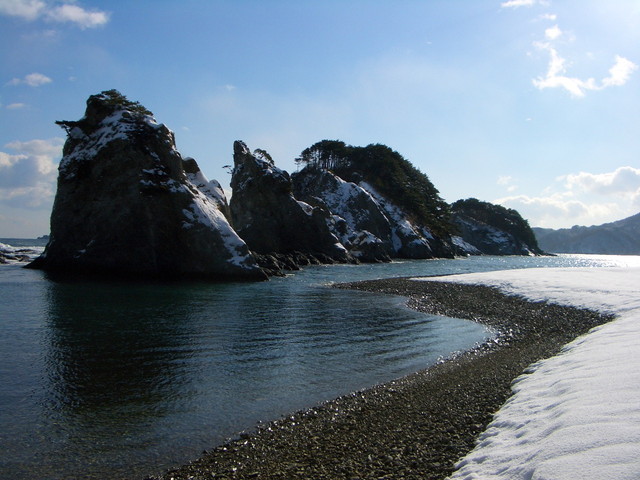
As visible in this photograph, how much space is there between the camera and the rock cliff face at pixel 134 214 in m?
38.9

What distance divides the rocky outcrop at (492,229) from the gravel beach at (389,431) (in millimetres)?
157090

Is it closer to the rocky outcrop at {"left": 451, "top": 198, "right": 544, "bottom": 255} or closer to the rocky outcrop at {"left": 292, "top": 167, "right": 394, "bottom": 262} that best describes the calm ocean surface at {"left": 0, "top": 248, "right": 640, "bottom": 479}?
the rocky outcrop at {"left": 292, "top": 167, "right": 394, "bottom": 262}

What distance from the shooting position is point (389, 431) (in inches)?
312

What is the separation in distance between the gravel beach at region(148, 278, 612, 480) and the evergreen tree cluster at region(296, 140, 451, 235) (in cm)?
10481

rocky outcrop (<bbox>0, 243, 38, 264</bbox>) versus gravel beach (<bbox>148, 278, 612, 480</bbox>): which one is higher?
rocky outcrop (<bbox>0, 243, 38, 264</bbox>)

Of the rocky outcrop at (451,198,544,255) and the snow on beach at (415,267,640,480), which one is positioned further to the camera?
the rocky outcrop at (451,198,544,255)

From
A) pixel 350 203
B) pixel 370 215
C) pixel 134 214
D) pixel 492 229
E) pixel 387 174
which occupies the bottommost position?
pixel 134 214

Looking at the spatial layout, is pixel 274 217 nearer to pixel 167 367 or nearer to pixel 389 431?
pixel 167 367

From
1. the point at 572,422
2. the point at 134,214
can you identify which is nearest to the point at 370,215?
the point at 134,214

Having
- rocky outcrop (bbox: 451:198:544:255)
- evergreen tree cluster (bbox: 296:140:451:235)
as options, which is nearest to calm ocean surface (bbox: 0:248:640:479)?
evergreen tree cluster (bbox: 296:140:451:235)

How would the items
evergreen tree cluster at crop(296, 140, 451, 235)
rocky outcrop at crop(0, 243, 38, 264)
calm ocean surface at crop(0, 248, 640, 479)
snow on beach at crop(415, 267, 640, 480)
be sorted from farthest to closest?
evergreen tree cluster at crop(296, 140, 451, 235), rocky outcrop at crop(0, 243, 38, 264), calm ocean surface at crop(0, 248, 640, 479), snow on beach at crop(415, 267, 640, 480)

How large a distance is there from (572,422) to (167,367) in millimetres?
9830

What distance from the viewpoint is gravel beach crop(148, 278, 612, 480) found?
21.3 ft

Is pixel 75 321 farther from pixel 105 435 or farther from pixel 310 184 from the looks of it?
pixel 310 184
